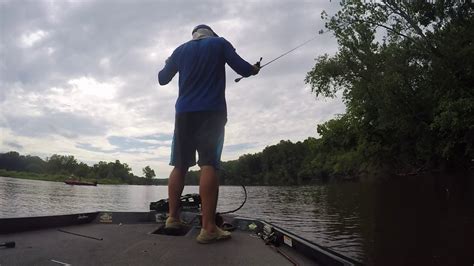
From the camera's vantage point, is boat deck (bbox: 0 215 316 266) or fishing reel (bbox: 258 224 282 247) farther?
fishing reel (bbox: 258 224 282 247)

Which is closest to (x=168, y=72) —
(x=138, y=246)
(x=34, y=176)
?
(x=138, y=246)

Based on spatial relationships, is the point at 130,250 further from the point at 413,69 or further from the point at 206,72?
the point at 413,69

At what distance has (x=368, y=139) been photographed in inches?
2100

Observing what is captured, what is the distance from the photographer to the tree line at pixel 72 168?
107 m

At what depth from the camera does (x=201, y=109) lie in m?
4.13

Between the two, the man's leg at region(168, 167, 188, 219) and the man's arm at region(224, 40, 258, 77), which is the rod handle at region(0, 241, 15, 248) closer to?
the man's leg at region(168, 167, 188, 219)

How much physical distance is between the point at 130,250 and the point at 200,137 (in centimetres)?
136

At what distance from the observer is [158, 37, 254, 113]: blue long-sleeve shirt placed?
419 centimetres

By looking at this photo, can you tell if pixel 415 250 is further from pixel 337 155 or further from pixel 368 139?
pixel 337 155

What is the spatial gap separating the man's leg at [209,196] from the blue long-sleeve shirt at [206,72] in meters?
0.70

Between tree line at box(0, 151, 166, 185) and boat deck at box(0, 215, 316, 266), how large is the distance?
350ft

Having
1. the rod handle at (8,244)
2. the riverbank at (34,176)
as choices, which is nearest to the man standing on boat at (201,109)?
the rod handle at (8,244)

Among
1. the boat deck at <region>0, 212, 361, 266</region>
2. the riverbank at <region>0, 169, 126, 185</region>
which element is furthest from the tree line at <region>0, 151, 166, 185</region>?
the boat deck at <region>0, 212, 361, 266</region>

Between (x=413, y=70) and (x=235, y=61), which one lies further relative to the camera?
(x=413, y=70)
